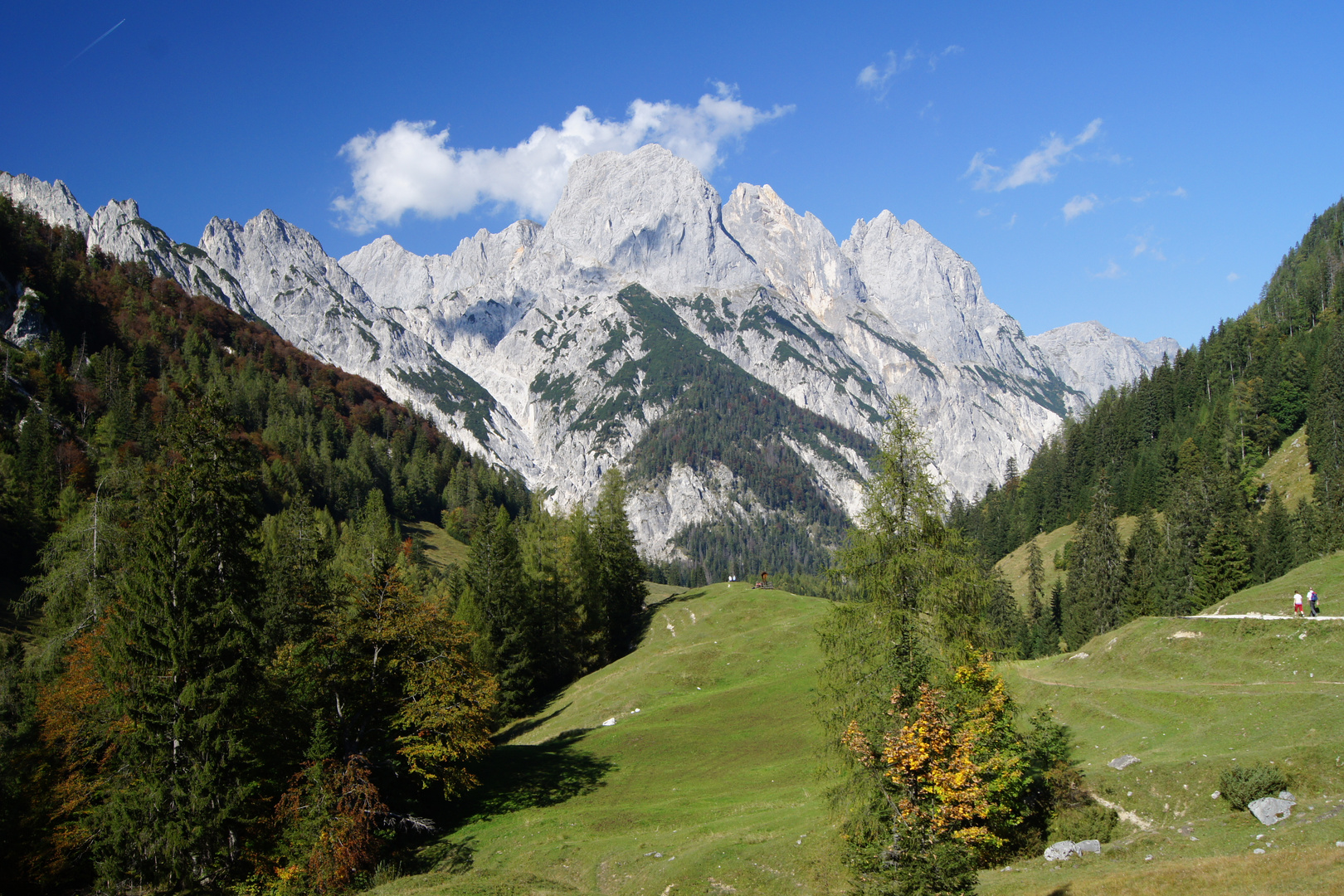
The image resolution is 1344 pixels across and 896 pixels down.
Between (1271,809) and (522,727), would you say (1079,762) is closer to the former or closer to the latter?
(1271,809)

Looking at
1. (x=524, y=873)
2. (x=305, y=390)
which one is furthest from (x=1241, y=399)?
(x=305, y=390)

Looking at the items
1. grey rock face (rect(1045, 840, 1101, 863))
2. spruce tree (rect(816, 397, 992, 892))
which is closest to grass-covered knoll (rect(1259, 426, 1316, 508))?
grey rock face (rect(1045, 840, 1101, 863))

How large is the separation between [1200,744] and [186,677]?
44.5 meters

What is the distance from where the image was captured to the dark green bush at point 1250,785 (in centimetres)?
2422

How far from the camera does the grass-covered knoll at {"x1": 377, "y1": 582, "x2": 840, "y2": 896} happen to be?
28609 mm

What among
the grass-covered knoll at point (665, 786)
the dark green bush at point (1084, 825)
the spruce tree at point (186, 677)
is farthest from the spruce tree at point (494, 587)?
the dark green bush at point (1084, 825)

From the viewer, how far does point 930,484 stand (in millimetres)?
23219

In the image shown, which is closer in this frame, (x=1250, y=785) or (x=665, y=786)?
(x=1250, y=785)

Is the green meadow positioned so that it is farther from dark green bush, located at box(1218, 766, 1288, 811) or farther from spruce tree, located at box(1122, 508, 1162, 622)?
spruce tree, located at box(1122, 508, 1162, 622)

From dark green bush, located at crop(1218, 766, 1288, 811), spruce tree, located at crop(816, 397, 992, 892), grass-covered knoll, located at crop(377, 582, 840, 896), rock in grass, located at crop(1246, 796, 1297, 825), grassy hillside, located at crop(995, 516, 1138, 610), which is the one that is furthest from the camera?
grassy hillside, located at crop(995, 516, 1138, 610)

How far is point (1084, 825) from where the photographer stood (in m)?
26.2

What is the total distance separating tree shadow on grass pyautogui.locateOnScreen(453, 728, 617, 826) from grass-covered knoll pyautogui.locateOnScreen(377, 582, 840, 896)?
0.13 meters

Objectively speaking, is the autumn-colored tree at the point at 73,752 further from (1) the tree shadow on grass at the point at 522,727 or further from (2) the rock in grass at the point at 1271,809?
(2) the rock in grass at the point at 1271,809

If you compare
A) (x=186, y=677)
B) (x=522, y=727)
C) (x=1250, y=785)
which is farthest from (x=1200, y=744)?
(x=522, y=727)
